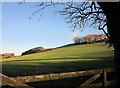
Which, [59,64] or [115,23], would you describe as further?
[59,64]

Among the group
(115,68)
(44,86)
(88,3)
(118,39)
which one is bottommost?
(44,86)

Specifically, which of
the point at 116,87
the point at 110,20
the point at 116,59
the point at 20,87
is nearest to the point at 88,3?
the point at 110,20

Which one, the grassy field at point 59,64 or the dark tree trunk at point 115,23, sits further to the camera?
the grassy field at point 59,64

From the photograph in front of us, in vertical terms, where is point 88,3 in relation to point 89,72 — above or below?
above

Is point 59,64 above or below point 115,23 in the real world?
below

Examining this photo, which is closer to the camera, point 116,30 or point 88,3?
point 116,30

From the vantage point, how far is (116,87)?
13.9 m

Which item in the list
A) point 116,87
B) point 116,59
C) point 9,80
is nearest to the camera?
point 9,80

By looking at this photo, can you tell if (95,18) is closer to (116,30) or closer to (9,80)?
(116,30)

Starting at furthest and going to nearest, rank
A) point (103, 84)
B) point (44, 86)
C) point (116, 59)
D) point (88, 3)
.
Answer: point (88, 3) → point (44, 86) → point (116, 59) → point (103, 84)

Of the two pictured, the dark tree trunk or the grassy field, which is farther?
the grassy field

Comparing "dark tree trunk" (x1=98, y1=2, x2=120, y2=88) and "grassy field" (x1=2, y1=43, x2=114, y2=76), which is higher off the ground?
"dark tree trunk" (x1=98, y1=2, x2=120, y2=88)

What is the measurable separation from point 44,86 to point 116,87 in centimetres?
467

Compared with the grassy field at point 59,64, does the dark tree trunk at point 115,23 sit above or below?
above
